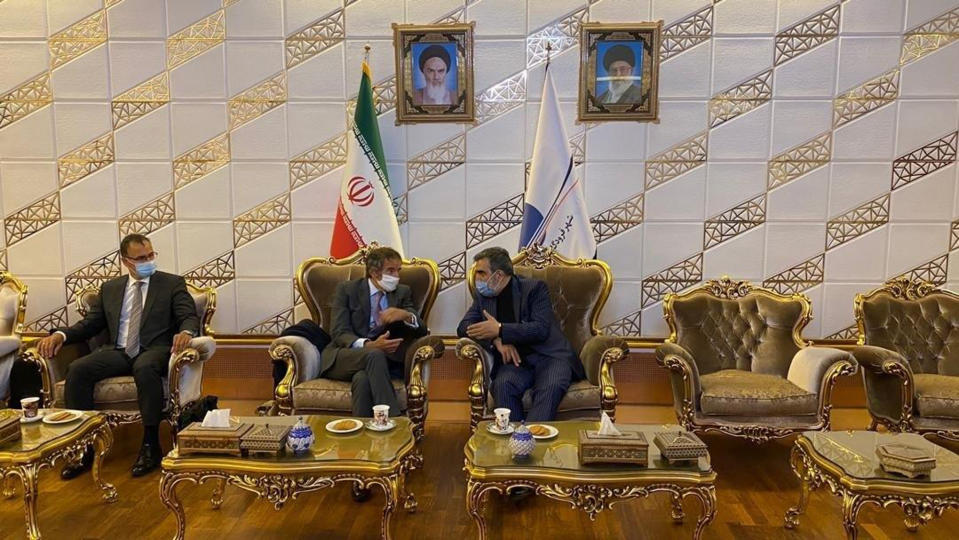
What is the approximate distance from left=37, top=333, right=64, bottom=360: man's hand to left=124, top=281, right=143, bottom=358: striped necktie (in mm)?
330

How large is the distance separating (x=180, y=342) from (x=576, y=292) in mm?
2294

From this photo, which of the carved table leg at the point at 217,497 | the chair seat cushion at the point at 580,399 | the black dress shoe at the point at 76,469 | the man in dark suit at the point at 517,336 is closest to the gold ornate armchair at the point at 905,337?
the chair seat cushion at the point at 580,399

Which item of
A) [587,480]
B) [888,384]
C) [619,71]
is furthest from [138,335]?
[888,384]

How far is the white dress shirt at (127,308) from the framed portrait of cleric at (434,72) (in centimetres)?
189

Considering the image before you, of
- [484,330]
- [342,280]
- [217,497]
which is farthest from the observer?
[342,280]

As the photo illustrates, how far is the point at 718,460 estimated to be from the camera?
3518 mm

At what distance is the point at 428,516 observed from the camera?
284 centimetres

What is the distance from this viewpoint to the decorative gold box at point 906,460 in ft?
7.42

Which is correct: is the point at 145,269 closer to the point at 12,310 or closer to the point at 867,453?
the point at 12,310

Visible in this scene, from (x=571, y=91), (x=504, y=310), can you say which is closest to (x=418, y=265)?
(x=504, y=310)

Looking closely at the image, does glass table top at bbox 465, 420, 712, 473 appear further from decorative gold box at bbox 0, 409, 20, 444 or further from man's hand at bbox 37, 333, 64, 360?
man's hand at bbox 37, 333, 64, 360

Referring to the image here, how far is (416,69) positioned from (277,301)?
185 cm

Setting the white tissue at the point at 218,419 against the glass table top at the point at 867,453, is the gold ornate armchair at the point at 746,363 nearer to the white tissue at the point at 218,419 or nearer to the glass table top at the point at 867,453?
the glass table top at the point at 867,453

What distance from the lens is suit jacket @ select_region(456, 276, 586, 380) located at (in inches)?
135
